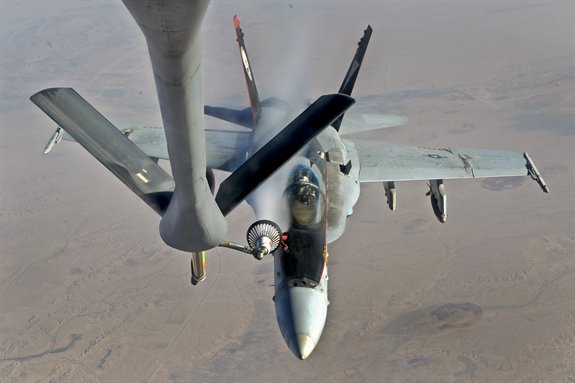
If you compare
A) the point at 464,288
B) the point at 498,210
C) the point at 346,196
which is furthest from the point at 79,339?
the point at 498,210

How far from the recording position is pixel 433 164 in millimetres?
25594

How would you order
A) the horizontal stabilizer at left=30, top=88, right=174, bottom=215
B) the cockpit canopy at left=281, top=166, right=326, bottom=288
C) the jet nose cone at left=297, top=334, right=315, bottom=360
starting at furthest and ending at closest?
the cockpit canopy at left=281, top=166, right=326, bottom=288
the jet nose cone at left=297, top=334, right=315, bottom=360
the horizontal stabilizer at left=30, top=88, right=174, bottom=215

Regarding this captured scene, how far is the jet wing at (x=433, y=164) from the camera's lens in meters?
24.6

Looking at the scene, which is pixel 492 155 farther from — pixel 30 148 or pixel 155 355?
pixel 30 148

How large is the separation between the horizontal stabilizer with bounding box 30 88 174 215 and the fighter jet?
17 mm

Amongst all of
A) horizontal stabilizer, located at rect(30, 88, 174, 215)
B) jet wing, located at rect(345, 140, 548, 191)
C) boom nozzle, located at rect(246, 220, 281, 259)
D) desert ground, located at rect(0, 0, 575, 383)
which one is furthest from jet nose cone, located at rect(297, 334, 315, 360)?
desert ground, located at rect(0, 0, 575, 383)

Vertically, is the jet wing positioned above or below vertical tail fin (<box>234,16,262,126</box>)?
below

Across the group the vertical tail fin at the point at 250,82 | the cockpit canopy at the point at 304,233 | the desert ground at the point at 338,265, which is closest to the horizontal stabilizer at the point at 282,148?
the cockpit canopy at the point at 304,233

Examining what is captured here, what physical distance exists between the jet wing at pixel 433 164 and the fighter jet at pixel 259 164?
0.05 m

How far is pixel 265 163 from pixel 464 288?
53.2 metres

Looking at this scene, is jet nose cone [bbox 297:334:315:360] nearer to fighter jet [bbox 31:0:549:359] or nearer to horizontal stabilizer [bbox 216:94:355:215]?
fighter jet [bbox 31:0:549:359]

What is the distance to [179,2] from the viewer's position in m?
5.22

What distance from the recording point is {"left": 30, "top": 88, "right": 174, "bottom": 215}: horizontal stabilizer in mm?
9312

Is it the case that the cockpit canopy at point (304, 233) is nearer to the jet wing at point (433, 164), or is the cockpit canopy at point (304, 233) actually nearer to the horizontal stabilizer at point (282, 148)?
the jet wing at point (433, 164)
